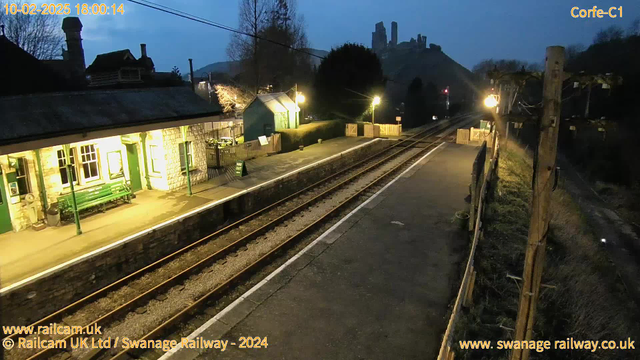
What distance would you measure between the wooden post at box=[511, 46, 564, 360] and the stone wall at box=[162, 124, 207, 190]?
13.1 m

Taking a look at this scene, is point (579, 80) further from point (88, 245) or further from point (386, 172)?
point (386, 172)

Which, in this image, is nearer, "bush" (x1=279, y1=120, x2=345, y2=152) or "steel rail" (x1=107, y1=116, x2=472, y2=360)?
"steel rail" (x1=107, y1=116, x2=472, y2=360)

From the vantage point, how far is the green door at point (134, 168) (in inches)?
568

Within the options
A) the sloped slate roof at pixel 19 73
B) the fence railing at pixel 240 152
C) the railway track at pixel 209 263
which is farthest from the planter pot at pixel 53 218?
the sloped slate roof at pixel 19 73

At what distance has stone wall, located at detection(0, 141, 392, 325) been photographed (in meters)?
7.91

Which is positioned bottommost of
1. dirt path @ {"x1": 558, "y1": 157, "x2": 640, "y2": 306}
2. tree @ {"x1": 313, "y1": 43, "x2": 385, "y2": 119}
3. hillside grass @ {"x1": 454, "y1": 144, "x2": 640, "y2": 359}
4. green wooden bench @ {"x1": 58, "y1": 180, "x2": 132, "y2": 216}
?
dirt path @ {"x1": 558, "y1": 157, "x2": 640, "y2": 306}

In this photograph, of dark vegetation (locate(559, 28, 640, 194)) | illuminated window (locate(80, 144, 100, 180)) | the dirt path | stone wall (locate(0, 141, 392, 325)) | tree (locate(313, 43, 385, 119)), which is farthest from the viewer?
tree (locate(313, 43, 385, 119))

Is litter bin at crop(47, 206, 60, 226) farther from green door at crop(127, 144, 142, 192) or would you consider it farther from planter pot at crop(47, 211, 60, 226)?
A: green door at crop(127, 144, 142, 192)

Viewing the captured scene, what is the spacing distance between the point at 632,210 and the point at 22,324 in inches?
1277

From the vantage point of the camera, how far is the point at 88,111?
1222 centimetres

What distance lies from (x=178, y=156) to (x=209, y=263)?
642 cm

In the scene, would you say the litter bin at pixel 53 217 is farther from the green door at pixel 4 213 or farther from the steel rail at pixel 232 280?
the steel rail at pixel 232 280

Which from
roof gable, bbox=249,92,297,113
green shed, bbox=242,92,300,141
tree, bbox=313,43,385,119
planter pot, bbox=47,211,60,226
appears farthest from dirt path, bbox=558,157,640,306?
planter pot, bbox=47,211,60,226

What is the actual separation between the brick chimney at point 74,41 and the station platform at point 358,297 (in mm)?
43127
